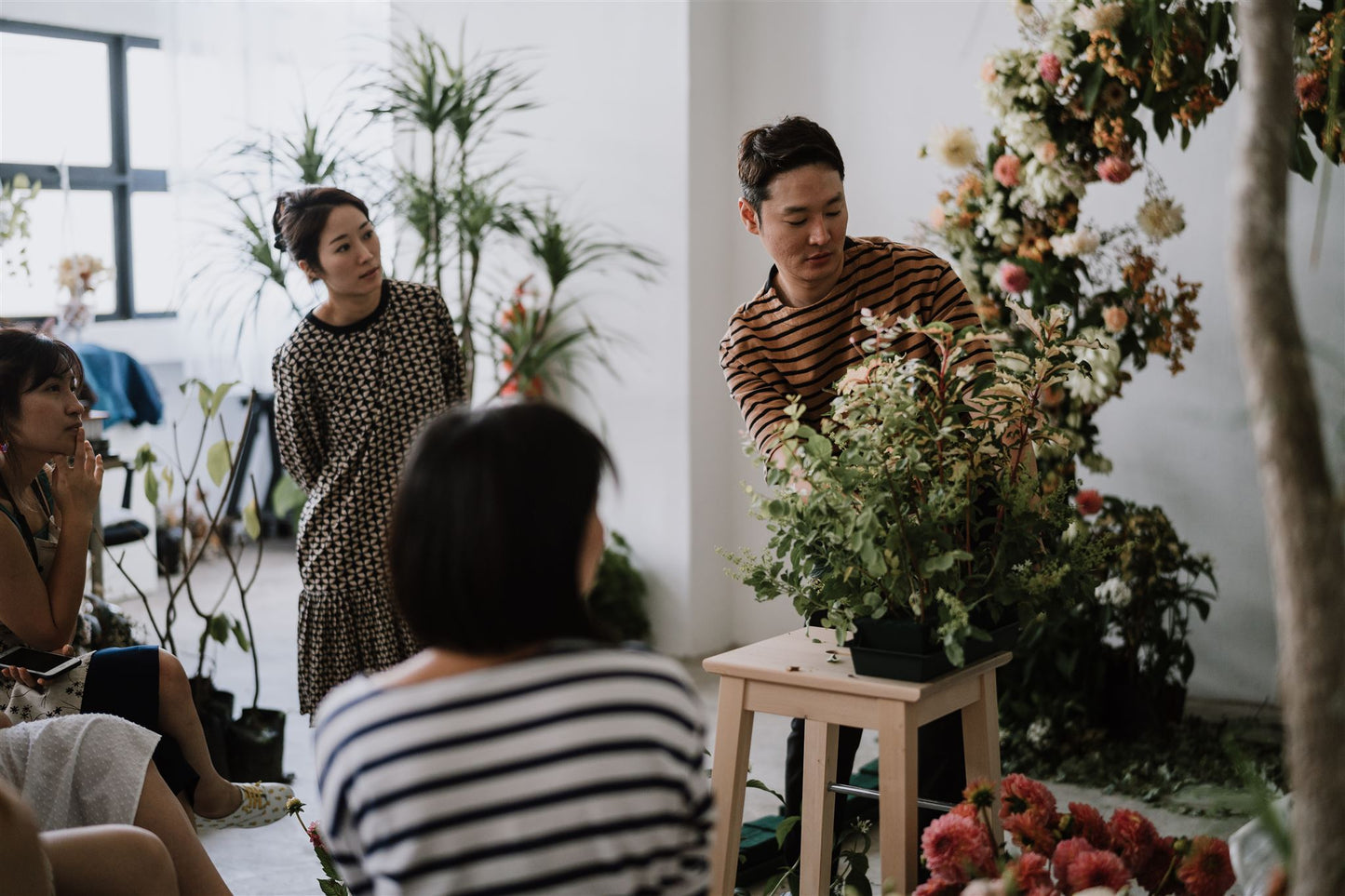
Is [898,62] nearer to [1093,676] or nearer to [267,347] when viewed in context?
[1093,676]

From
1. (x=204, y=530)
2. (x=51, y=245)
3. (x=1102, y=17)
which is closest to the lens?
(x=1102, y=17)

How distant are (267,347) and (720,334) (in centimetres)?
248

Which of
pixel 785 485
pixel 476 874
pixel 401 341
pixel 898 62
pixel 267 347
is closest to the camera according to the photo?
pixel 476 874

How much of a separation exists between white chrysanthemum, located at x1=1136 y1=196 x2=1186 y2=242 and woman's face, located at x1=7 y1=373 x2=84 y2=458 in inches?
95.8

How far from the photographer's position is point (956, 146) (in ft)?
11.4

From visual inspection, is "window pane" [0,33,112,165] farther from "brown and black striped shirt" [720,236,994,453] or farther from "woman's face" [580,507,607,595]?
"woman's face" [580,507,607,595]

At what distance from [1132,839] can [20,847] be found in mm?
1274

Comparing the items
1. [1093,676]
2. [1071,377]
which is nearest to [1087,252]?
[1071,377]

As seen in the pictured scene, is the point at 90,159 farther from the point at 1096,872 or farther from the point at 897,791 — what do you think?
the point at 1096,872

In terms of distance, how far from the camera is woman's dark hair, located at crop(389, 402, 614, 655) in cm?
115

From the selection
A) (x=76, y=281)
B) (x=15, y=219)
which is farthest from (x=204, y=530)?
(x=15, y=219)

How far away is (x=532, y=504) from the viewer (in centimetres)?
116

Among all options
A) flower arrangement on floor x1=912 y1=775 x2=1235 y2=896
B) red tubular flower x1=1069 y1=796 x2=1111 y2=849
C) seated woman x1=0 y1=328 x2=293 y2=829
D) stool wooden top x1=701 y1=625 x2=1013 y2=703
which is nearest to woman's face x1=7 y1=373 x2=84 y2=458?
seated woman x1=0 y1=328 x2=293 y2=829

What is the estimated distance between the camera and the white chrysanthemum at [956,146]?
347cm
